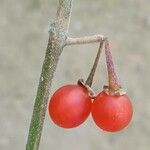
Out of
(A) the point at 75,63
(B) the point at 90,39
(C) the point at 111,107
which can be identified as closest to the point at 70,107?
(C) the point at 111,107

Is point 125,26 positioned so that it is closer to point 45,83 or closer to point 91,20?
point 91,20

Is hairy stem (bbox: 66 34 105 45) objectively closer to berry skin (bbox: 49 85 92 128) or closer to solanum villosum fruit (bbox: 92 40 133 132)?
solanum villosum fruit (bbox: 92 40 133 132)

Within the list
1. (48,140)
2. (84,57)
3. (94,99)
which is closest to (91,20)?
(84,57)

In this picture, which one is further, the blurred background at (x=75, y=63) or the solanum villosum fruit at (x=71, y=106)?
the blurred background at (x=75, y=63)

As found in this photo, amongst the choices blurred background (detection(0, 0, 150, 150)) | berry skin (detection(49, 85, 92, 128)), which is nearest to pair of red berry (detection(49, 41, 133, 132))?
berry skin (detection(49, 85, 92, 128))

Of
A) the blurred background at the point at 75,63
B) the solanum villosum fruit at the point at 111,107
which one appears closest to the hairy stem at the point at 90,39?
the solanum villosum fruit at the point at 111,107

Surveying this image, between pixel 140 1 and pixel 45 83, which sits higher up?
pixel 140 1

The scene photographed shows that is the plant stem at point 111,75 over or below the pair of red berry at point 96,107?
over

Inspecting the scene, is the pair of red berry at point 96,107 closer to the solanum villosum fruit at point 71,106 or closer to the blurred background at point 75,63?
the solanum villosum fruit at point 71,106
